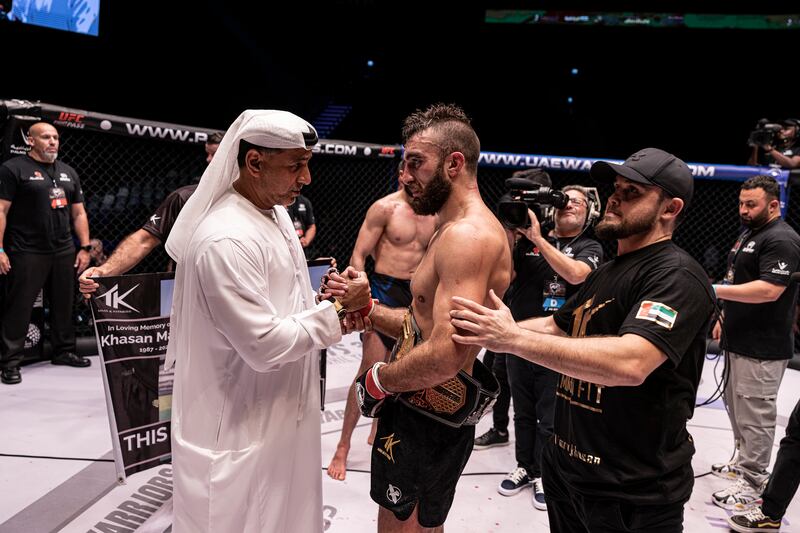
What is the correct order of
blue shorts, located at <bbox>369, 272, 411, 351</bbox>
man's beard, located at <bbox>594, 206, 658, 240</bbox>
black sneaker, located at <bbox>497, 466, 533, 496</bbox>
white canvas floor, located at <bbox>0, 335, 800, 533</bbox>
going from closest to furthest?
man's beard, located at <bbox>594, 206, 658, 240</bbox> → white canvas floor, located at <bbox>0, 335, 800, 533</bbox> → black sneaker, located at <bbox>497, 466, 533, 496</bbox> → blue shorts, located at <bbox>369, 272, 411, 351</bbox>

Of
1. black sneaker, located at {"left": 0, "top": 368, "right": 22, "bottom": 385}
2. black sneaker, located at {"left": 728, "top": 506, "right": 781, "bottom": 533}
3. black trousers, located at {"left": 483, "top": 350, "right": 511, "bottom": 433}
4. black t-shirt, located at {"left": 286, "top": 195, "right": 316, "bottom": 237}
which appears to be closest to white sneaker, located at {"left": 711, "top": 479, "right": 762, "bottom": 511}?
black sneaker, located at {"left": 728, "top": 506, "right": 781, "bottom": 533}

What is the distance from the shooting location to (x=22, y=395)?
410 centimetres

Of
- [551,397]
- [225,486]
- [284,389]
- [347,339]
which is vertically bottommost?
[347,339]

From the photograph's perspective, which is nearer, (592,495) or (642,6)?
(592,495)

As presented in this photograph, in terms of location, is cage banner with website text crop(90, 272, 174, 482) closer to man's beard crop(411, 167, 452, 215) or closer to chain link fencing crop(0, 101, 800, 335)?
man's beard crop(411, 167, 452, 215)

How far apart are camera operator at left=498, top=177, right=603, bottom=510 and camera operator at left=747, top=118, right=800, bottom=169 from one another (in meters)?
2.66

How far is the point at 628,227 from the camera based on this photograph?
1.74 meters

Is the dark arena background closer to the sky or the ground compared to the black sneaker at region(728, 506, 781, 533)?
closer to the sky

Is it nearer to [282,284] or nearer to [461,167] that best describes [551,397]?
[461,167]

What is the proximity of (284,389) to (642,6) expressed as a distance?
12.6 m

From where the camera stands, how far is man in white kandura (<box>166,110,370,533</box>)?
1.62 metres

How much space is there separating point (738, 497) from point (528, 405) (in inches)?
45.8

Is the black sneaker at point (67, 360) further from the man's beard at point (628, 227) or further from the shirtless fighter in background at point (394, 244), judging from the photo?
the man's beard at point (628, 227)

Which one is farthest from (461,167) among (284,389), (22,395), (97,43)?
(97,43)
